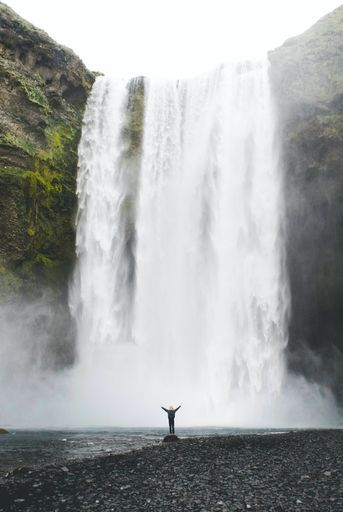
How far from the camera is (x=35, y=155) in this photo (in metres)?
29.3

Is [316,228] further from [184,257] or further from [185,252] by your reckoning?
[184,257]

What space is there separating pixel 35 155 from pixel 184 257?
1127 centimetres

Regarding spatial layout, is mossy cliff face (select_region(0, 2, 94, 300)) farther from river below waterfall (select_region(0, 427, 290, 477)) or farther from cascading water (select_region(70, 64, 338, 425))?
river below waterfall (select_region(0, 427, 290, 477))

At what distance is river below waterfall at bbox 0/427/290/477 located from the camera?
12.9m

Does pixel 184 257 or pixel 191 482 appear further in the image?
pixel 184 257

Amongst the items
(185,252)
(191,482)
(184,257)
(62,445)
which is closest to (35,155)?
(185,252)

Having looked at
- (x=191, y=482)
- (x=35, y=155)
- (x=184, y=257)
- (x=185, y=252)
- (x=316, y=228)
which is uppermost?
(x=35, y=155)

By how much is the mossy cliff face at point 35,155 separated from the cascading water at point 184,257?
1.16 metres

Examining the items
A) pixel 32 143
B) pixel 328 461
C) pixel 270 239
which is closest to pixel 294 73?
pixel 270 239

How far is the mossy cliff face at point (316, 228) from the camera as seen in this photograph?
27.7 m

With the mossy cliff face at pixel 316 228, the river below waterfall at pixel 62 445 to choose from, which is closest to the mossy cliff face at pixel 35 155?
the river below waterfall at pixel 62 445

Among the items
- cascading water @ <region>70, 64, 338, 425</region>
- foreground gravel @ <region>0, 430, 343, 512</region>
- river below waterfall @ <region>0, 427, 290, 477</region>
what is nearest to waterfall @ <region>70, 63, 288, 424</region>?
cascading water @ <region>70, 64, 338, 425</region>

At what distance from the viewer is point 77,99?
3362 cm

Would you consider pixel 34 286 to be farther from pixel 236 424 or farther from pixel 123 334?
pixel 236 424
